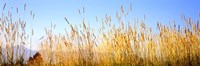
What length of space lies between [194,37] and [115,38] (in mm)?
1129

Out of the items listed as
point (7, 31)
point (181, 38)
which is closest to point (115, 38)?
point (181, 38)

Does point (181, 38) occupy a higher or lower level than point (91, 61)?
higher

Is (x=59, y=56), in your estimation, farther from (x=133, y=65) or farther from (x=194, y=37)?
(x=194, y=37)

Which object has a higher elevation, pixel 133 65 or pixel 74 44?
pixel 74 44

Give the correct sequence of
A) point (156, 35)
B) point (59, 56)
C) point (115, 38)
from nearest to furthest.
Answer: point (115, 38) < point (156, 35) < point (59, 56)

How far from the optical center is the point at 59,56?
503 cm

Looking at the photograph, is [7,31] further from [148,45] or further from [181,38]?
[181,38]

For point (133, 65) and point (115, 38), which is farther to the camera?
point (115, 38)

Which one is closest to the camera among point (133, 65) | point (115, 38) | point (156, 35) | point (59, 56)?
point (133, 65)

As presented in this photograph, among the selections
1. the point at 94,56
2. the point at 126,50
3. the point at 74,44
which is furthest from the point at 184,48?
the point at 74,44

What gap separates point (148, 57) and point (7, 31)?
1.95 m

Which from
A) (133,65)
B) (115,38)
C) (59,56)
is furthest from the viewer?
(59,56)

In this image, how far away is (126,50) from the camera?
4.29 meters

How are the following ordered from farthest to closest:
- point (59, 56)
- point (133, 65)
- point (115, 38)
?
point (59, 56), point (115, 38), point (133, 65)
